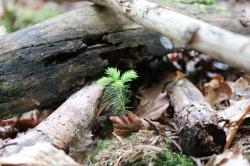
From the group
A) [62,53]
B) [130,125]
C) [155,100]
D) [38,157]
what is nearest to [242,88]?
[155,100]

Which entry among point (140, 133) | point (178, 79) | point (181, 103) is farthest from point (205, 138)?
point (178, 79)

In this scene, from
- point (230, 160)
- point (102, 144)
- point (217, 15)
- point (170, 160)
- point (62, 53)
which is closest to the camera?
point (230, 160)

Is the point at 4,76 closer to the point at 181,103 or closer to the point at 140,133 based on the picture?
the point at 140,133

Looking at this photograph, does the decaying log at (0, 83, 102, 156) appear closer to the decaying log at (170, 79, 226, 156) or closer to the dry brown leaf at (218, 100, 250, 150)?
the decaying log at (170, 79, 226, 156)

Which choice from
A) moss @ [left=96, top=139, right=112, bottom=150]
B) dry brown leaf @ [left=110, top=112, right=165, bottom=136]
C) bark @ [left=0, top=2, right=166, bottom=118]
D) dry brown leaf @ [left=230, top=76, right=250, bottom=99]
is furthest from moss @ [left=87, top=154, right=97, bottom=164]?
dry brown leaf @ [left=230, top=76, right=250, bottom=99]

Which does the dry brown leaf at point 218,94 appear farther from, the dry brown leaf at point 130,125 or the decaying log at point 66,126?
the decaying log at point 66,126

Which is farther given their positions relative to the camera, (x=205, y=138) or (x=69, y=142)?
(x=69, y=142)

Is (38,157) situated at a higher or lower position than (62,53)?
lower

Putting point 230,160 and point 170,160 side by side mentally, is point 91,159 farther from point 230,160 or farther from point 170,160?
point 230,160
